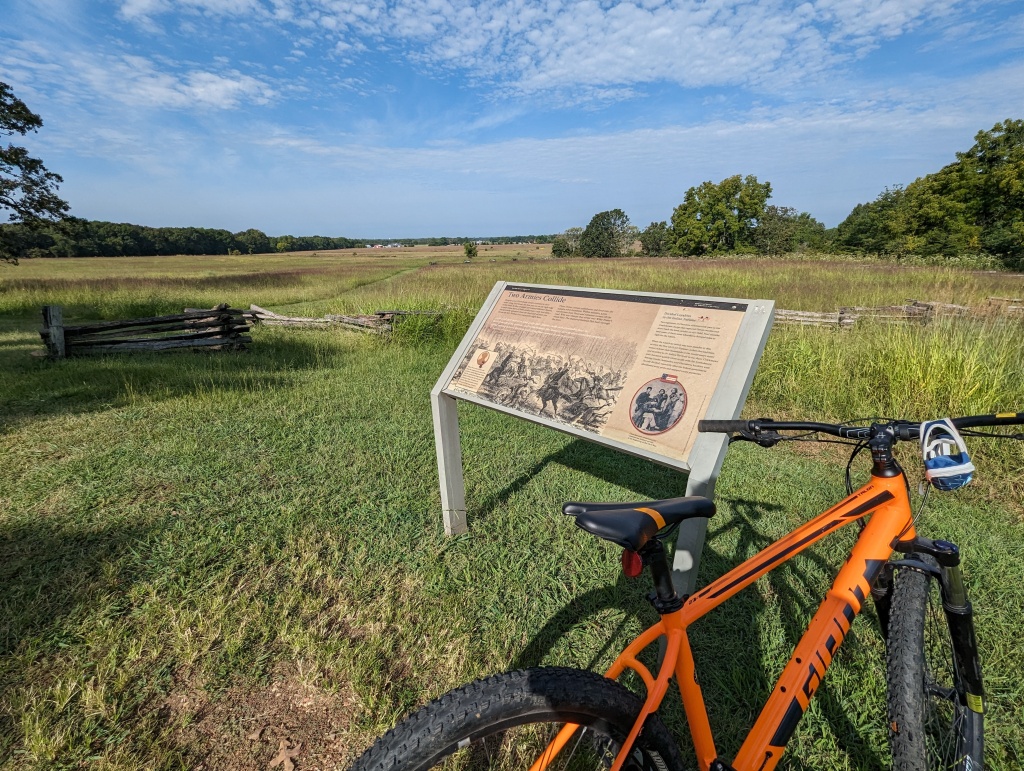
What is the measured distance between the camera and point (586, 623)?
256cm

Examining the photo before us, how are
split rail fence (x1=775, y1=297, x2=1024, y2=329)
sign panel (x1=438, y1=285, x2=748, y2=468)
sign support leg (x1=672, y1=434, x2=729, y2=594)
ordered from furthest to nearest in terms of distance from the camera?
split rail fence (x1=775, y1=297, x2=1024, y2=329)
sign panel (x1=438, y1=285, x2=748, y2=468)
sign support leg (x1=672, y1=434, x2=729, y2=594)

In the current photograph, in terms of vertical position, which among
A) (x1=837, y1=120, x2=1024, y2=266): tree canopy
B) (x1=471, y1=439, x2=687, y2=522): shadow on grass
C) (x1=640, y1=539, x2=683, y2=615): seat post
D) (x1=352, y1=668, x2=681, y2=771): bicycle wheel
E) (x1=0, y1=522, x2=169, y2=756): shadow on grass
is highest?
(x1=837, y1=120, x2=1024, y2=266): tree canopy

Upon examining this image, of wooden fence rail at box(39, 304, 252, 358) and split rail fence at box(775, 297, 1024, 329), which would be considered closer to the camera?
split rail fence at box(775, 297, 1024, 329)

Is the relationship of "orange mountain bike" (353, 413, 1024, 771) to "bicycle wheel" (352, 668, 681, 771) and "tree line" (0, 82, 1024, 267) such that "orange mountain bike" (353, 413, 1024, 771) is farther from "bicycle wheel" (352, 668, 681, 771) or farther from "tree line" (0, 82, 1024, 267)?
"tree line" (0, 82, 1024, 267)

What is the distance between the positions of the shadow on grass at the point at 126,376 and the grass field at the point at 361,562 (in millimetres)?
83

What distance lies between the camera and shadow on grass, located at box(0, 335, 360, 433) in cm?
577

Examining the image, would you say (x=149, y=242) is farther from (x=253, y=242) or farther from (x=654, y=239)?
(x=654, y=239)

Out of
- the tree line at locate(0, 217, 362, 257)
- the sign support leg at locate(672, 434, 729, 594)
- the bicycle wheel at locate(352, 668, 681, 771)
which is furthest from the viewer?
Result: the tree line at locate(0, 217, 362, 257)

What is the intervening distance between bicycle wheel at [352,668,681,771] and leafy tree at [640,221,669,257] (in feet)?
205

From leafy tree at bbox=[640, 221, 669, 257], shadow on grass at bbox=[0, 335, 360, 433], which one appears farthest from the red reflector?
leafy tree at bbox=[640, 221, 669, 257]

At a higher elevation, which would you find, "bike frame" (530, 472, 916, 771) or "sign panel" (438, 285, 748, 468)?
"sign panel" (438, 285, 748, 468)

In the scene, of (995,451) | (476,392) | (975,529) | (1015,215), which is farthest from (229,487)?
(1015,215)

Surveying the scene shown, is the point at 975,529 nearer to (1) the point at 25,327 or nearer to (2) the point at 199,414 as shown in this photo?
(2) the point at 199,414

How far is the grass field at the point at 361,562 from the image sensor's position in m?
2.01
